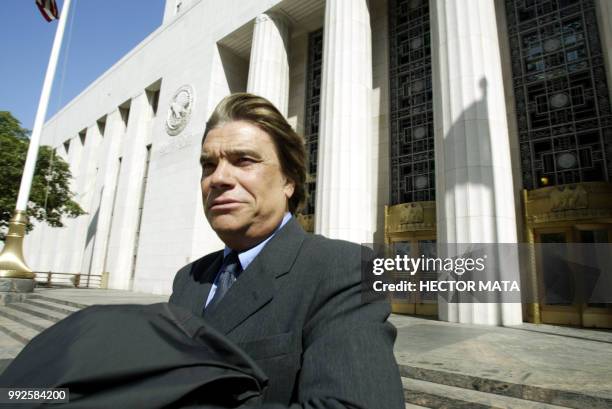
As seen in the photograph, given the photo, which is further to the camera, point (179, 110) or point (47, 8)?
point (179, 110)

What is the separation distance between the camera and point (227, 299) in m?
1.12

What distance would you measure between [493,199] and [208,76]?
44.6 ft

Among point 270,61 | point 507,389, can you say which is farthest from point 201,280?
point 270,61

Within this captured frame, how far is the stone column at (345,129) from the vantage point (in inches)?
372

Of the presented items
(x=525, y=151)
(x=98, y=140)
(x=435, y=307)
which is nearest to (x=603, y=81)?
(x=525, y=151)

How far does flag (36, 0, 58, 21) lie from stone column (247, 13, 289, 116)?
25.2 ft

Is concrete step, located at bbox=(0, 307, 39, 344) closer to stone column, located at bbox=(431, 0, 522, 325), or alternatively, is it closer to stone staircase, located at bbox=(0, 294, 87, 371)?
stone staircase, located at bbox=(0, 294, 87, 371)

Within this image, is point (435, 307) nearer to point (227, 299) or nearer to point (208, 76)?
point (227, 299)

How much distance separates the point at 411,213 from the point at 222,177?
9.79 metres

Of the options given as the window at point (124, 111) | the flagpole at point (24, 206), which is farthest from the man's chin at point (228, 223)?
the window at point (124, 111)

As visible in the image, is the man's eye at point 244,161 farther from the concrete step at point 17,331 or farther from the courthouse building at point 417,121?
the courthouse building at point 417,121

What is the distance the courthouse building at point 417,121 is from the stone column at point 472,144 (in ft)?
0.10

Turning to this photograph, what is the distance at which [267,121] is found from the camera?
1.33 m

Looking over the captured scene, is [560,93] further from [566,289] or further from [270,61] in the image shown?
[270,61]
